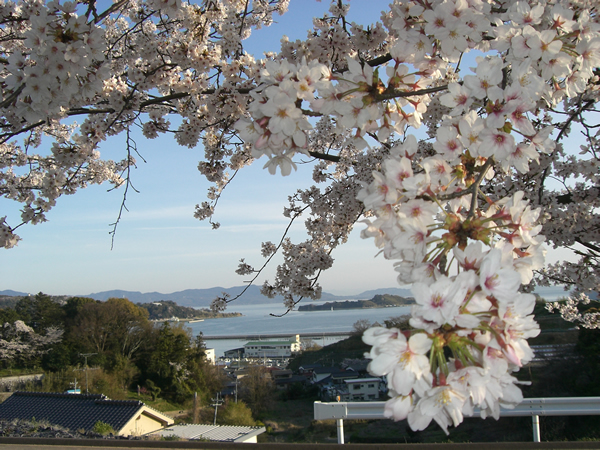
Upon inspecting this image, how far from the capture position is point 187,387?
83.5 feet

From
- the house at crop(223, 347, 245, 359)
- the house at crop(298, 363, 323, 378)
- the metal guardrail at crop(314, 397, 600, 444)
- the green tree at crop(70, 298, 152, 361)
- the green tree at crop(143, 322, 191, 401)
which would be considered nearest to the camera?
the metal guardrail at crop(314, 397, 600, 444)

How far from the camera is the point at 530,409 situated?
2143 mm

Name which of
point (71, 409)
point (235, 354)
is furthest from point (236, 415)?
point (235, 354)

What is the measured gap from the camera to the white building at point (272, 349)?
35906mm

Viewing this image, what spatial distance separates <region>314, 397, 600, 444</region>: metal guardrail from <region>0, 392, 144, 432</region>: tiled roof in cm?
1300

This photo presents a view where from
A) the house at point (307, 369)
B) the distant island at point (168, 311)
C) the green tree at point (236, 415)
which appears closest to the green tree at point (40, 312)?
the green tree at point (236, 415)

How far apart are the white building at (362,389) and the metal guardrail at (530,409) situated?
16.2 m

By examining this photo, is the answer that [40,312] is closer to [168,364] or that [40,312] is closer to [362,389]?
[168,364]

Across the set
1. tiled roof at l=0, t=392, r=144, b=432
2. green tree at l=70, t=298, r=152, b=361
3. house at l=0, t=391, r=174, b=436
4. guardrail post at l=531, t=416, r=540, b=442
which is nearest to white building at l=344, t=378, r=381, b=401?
house at l=0, t=391, r=174, b=436

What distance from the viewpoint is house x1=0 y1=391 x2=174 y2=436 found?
1313 cm

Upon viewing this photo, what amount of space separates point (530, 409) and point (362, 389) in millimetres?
17638

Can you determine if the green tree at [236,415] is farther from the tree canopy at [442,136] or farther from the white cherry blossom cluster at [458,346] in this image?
the white cherry blossom cluster at [458,346]

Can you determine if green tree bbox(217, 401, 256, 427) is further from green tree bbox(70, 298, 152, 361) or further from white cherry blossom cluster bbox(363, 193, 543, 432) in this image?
white cherry blossom cluster bbox(363, 193, 543, 432)

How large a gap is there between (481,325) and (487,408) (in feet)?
0.42
